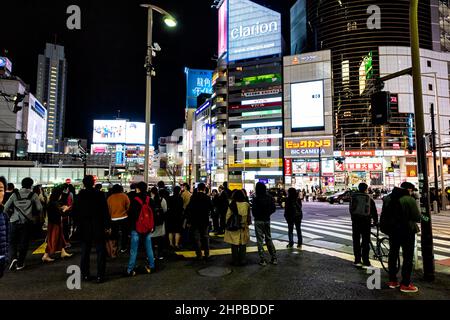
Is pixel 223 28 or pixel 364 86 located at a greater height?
pixel 223 28

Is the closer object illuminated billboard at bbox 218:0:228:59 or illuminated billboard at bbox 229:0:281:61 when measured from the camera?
illuminated billboard at bbox 229:0:281:61

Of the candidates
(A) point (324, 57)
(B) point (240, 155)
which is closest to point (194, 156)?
(B) point (240, 155)

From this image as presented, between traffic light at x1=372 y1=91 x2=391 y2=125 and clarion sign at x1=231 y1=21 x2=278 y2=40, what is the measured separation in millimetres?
88619

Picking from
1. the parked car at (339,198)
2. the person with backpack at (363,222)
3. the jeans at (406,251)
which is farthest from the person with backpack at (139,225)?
the parked car at (339,198)

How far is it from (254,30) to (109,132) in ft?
182

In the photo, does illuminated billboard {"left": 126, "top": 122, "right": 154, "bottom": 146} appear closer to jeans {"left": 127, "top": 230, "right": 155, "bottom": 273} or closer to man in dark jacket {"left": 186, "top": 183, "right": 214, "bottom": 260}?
man in dark jacket {"left": 186, "top": 183, "right": 214, "bottom": 260}

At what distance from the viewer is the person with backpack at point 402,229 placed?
5449mm

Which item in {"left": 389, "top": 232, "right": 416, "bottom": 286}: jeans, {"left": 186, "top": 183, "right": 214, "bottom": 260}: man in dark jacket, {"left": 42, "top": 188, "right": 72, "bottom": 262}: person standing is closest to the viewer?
{"left": 389, "top": 232, "right": 416, "bottom": 286}: jeans

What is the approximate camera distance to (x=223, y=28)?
9919 cm

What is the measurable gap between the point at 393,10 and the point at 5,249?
10598 centimetres

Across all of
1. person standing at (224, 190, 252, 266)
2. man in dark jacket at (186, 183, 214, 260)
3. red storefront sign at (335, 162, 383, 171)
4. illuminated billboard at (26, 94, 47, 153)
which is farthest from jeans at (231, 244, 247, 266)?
illuminated billboard at (26, 94, 47, 153)

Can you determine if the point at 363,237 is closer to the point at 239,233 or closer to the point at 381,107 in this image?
the point at 239,233

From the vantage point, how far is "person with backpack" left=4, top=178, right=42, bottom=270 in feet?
22.4

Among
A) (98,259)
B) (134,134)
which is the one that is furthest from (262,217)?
(134,134)
